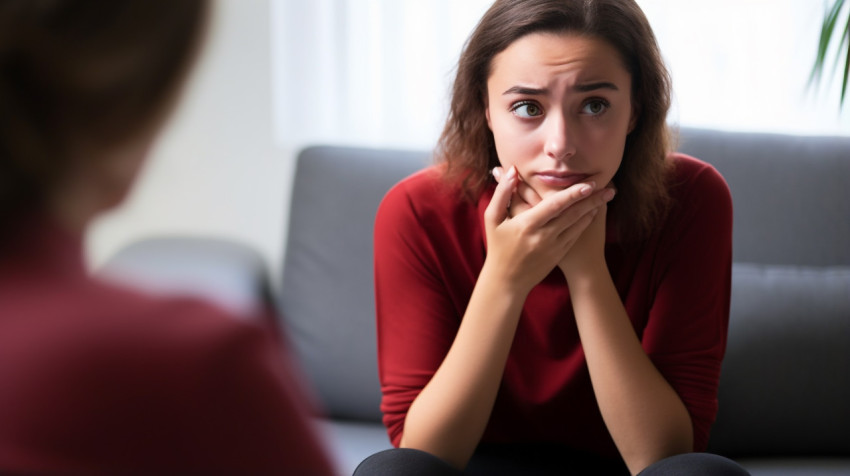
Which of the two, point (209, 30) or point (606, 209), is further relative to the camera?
point (606, 209)

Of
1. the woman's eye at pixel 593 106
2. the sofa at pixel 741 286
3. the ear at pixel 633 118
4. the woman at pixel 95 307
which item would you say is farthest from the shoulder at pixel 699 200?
the woman at pixel 95 307

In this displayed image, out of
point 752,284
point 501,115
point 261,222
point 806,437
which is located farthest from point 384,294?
point 261,222

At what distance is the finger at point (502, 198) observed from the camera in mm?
1241

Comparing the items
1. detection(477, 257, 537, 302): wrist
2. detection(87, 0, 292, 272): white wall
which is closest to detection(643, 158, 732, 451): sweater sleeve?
detection(477, 257, 537, 302): wrist

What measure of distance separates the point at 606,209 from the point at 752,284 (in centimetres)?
49

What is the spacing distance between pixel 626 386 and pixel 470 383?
0.75ft

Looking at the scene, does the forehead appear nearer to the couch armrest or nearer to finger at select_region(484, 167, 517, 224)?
finger at select_region(484, 167, 517, 224)

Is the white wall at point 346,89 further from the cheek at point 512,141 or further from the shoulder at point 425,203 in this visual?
the cheek at point 512,141

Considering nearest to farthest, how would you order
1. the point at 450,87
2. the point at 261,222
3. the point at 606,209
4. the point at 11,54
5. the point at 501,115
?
the point at 11,54 < the point at 501,115 < the point at 606,209 < the point at 450,87 < the point at 261,222

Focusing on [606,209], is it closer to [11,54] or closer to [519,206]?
[519,206]

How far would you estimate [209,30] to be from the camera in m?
0.43

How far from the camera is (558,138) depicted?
45.8 inches

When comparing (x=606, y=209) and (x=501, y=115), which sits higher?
→ (x=501, y=115)

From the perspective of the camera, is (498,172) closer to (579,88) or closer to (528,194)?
(528,194)
